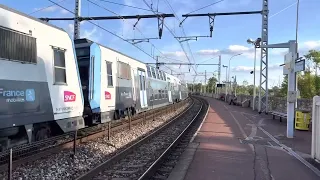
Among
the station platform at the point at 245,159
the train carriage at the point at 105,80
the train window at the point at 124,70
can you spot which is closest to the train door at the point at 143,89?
Result: the train carriage at the point at 105,80

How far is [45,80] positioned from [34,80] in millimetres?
481

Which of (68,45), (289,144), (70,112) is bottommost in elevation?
(289,144)

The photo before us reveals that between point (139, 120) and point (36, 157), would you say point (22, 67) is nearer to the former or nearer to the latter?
point (36, 157)

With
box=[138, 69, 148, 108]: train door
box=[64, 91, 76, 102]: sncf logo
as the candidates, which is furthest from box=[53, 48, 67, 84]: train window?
box=[138, 69, 148, 108]: train door

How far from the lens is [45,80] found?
871 cm

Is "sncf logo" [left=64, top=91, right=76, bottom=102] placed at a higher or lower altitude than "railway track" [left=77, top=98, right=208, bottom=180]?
higher

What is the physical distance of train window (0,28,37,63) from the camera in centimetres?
735

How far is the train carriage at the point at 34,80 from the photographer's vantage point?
7391mm

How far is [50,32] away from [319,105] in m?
7.45

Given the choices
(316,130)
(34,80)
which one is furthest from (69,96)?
(316,130)

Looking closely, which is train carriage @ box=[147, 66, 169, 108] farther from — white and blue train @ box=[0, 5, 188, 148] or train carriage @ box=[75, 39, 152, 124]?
white and blue train @ box=[0, 5, 188, 148]

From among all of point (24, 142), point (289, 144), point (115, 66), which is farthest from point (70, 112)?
point (289, 144)

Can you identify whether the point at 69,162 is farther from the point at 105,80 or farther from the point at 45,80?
the point at 105,80

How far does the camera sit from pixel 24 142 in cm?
838
